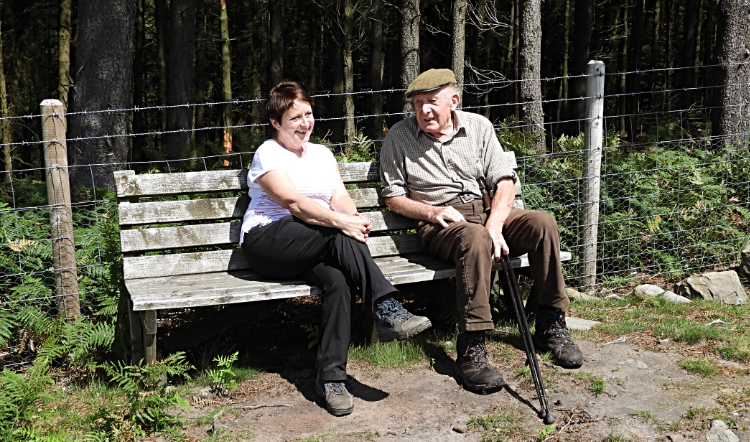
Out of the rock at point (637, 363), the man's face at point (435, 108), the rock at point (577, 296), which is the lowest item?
the rock at point (637, 363)

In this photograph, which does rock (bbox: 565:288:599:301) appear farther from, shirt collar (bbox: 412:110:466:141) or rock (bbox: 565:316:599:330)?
shirt collar (bbox: 412:110:466:141)

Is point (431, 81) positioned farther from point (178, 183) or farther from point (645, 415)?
point (645, 415)

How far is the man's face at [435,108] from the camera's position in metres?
4.49

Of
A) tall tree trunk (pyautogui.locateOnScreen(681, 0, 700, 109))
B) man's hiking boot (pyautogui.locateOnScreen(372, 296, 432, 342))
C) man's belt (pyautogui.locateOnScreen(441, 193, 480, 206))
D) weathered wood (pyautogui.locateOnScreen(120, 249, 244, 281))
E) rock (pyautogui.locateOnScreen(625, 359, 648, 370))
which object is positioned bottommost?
rock (pyautogui.locateOnScreen(625, 359, 648, 370))

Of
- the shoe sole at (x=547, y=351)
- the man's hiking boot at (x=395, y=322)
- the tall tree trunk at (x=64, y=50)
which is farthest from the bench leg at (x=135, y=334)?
the tall tree trunk at (x=64, y=50)

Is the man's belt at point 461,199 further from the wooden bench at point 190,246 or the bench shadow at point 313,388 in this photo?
the bench shadow at point 313,388

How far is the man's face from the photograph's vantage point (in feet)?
14.7

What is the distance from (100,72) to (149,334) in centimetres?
432

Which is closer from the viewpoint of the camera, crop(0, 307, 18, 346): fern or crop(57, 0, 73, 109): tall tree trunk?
crop(0, 307, 18, 346): fern

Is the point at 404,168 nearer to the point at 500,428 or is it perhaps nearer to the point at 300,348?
the point at 300,348

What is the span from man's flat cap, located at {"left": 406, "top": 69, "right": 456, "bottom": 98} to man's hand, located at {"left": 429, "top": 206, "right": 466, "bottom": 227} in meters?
0.73

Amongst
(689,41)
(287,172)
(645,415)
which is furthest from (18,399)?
(689,41)

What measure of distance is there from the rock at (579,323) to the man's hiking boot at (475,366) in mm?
1151

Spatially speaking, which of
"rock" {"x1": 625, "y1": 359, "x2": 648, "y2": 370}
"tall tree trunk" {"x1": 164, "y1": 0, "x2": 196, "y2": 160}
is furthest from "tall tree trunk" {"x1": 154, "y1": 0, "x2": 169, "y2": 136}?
"rock" {"x1": 625, "y1": 359, "x2": 648, "y2": 370}
